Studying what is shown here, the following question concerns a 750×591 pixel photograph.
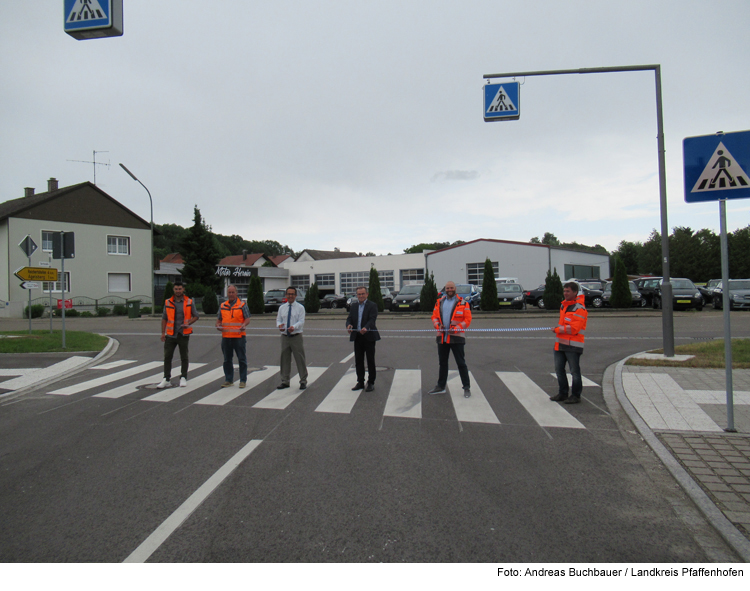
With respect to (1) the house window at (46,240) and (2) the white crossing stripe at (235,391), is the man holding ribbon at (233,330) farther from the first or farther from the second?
(1) the house window at (46,240)

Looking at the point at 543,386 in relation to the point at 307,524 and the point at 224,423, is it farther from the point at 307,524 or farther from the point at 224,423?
the point at 307,524

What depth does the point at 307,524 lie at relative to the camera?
11.2 feet

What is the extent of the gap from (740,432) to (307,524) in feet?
15.6

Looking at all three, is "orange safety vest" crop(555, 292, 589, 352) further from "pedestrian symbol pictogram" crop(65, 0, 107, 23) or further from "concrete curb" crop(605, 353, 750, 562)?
"pedestrian symbol pictogram" crop(65, 0, 107, 23)

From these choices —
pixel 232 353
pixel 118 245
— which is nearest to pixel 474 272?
pixel 118 245

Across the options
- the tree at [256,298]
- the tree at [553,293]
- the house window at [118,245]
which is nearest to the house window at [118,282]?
the house window at [118,245]

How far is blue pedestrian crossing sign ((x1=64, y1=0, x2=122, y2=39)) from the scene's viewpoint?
5016 millimetres

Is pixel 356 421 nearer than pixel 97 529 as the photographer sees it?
No

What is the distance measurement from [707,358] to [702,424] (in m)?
4.87

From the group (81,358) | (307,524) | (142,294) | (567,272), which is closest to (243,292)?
(142,294)

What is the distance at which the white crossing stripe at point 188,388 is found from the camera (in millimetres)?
7755

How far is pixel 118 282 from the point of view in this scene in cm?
4103

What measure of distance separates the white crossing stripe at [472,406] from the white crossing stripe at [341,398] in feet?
4.83

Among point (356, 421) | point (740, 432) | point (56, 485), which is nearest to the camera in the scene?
point (56, 485)
